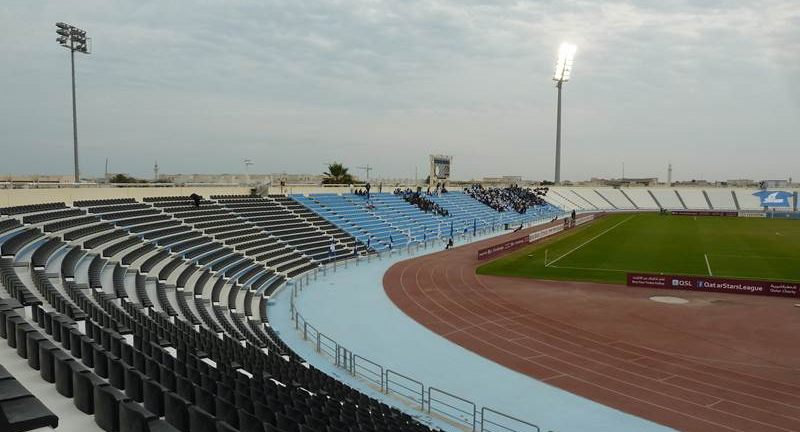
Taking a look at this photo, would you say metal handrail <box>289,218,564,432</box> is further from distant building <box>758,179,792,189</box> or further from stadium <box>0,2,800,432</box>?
distant building <box>758,179,792,189</box>

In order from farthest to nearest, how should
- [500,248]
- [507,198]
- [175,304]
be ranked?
[507,198]
[500,248]
[175,304]

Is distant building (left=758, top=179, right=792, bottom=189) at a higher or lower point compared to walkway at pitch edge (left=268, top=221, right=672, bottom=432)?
higher

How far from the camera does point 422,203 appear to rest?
69312 mm

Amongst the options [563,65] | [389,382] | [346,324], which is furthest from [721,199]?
[389,382]

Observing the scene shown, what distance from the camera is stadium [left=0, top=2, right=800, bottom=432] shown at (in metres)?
7.23

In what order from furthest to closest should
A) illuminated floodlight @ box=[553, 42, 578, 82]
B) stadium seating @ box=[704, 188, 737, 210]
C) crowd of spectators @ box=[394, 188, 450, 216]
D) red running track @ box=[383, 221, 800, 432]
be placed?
stadium seating @ box=[704, 188, 737, 210]
illuminated floodlight @ box=[553, 42, 578, 82]
crowd of spectators @ box=[394, 188, 450, 216]
red running track @ box=[383, 221, 800, 432]

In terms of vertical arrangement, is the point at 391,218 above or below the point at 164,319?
below

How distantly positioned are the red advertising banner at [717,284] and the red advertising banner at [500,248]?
1406 cm

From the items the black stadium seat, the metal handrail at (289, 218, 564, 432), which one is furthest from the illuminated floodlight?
the black stadium seat

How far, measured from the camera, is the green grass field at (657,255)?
38.2 meters

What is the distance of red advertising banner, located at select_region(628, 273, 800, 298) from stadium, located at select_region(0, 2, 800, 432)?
0.08 m

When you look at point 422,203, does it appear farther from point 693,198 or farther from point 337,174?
point 693,198

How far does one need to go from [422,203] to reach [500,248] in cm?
2184

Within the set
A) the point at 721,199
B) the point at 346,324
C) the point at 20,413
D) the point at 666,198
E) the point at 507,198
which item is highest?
the point at 20,413
